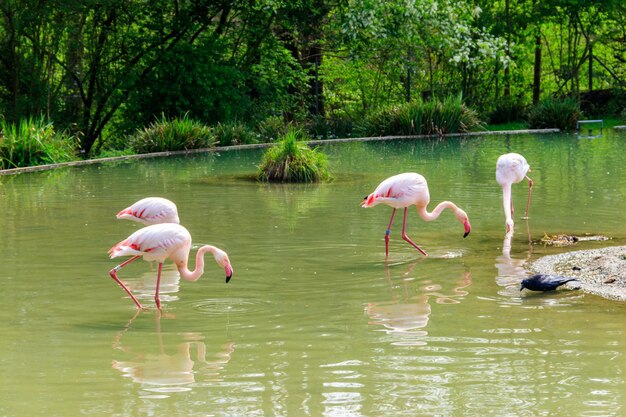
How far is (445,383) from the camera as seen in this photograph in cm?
551

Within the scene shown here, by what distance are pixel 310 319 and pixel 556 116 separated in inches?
764

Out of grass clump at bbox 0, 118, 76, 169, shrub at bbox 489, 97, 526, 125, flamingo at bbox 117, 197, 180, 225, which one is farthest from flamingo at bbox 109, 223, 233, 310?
shrub at bbox 489, 97, 526, 125

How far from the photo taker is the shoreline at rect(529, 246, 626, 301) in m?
7.69

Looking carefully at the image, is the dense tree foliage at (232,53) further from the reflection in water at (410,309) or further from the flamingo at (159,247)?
the flamingo at (159,247)

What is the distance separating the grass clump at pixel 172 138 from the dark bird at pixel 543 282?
44.7 ft

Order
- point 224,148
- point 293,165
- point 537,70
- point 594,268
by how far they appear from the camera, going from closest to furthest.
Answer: point 594,268 < point 293,165 < point 224,148 < point 537,70

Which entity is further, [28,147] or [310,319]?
[28,147]

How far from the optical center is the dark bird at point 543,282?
Answer: 756 centimetres

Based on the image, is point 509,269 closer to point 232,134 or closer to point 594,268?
point 594,268

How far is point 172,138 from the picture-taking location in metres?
20.4

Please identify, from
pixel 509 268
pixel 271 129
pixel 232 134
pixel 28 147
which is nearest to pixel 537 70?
pixel 271 129

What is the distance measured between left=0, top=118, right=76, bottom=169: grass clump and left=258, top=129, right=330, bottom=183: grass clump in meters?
4.70

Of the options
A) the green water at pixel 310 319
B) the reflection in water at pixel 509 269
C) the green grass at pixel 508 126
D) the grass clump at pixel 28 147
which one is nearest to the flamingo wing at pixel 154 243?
the green water at pixel 310 319

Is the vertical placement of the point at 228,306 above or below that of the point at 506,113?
below
